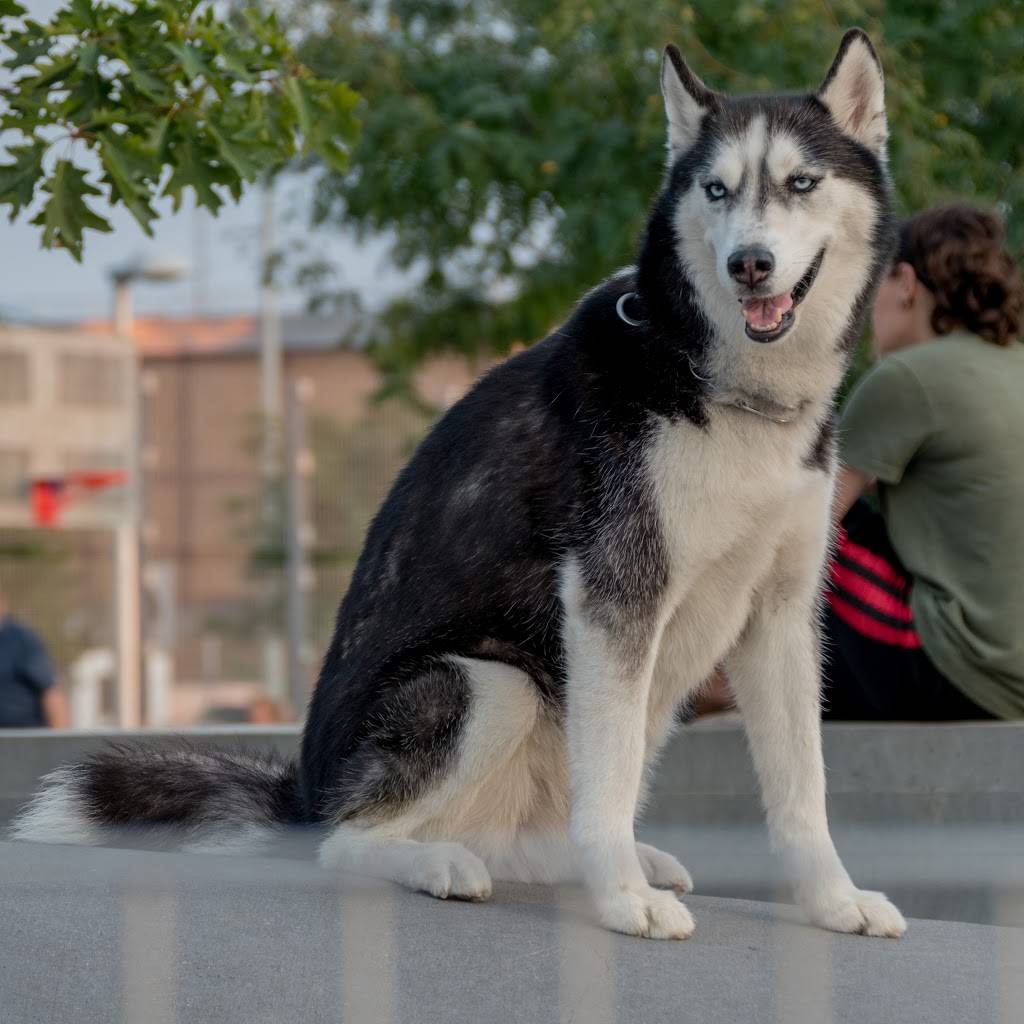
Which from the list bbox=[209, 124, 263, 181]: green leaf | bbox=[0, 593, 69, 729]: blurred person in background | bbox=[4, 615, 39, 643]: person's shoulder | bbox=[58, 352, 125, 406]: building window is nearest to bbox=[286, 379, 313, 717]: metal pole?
bbox=[58, 352, 125, 406]: building window

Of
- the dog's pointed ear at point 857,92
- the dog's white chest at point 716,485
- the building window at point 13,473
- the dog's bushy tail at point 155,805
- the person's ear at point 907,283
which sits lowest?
the dog's bushy tail at point 155,805

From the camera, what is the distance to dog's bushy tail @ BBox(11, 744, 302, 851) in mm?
Answer: 3797

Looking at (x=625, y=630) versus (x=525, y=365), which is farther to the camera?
(x=525, y=365)

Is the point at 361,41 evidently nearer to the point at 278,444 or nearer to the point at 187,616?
the point at 278,444

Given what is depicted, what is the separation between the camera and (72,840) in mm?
3799

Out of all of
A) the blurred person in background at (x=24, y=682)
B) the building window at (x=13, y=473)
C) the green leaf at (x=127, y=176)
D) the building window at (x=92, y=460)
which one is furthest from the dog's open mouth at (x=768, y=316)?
the building window at (x=13, y=473)

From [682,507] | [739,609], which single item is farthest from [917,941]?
[682,507]

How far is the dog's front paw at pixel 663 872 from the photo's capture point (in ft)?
12.1

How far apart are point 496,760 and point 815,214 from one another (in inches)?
48.9

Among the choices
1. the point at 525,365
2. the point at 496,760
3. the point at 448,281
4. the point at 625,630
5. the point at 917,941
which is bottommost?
the point at 917,941

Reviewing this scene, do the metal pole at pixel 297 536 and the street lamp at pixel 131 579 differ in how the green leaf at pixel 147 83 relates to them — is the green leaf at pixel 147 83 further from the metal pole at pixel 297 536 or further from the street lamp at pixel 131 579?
the street lamp at pixel 131 579

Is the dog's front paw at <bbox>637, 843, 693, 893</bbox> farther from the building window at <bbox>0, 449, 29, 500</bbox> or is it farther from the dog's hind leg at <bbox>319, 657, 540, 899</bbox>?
the building window at <bbox>0, 449, 29, 500</bbox>

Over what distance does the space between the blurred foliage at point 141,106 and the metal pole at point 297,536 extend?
969cm

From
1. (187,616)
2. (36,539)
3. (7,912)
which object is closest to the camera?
(7,912)
